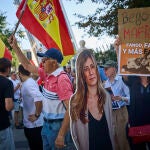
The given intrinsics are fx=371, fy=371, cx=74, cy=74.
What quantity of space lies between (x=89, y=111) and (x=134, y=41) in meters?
1.00

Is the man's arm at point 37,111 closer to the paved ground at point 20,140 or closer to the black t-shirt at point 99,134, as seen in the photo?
the black t-shirt at point 99,134

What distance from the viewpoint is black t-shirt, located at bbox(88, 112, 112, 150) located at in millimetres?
3438

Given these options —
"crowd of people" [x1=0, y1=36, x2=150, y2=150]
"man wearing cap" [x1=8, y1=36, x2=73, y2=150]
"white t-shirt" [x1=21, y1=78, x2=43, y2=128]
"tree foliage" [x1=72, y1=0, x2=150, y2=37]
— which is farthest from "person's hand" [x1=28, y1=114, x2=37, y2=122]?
"tree foliage" [x1=72, y1=0, x2=150, y2=37]

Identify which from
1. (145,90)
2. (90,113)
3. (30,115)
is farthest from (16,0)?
(90,113)

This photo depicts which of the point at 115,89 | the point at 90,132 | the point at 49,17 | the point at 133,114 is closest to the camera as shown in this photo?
the point at 90,132

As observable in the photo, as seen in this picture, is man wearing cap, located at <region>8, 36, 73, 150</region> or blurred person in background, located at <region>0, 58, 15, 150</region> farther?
blurred person in background, located at <region>0, 58, 15, 150</region>

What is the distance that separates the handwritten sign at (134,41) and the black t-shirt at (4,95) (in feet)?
4.65

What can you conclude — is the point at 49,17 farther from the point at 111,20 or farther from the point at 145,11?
the point at 111,20

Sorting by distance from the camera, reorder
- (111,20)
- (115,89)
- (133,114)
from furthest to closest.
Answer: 1. (111,20)
2. (115,89)
3. (133,114)

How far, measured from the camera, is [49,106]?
13.2 ft

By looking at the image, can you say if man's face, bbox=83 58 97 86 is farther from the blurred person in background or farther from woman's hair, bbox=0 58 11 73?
woman's hair, bbox=0 58 11 73

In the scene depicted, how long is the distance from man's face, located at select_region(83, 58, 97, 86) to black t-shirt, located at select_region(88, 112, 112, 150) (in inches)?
11.6

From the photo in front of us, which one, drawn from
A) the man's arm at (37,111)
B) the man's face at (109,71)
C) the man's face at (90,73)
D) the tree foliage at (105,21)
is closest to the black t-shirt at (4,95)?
the man's arm at (37,111)

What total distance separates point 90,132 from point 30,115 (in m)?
1.95
